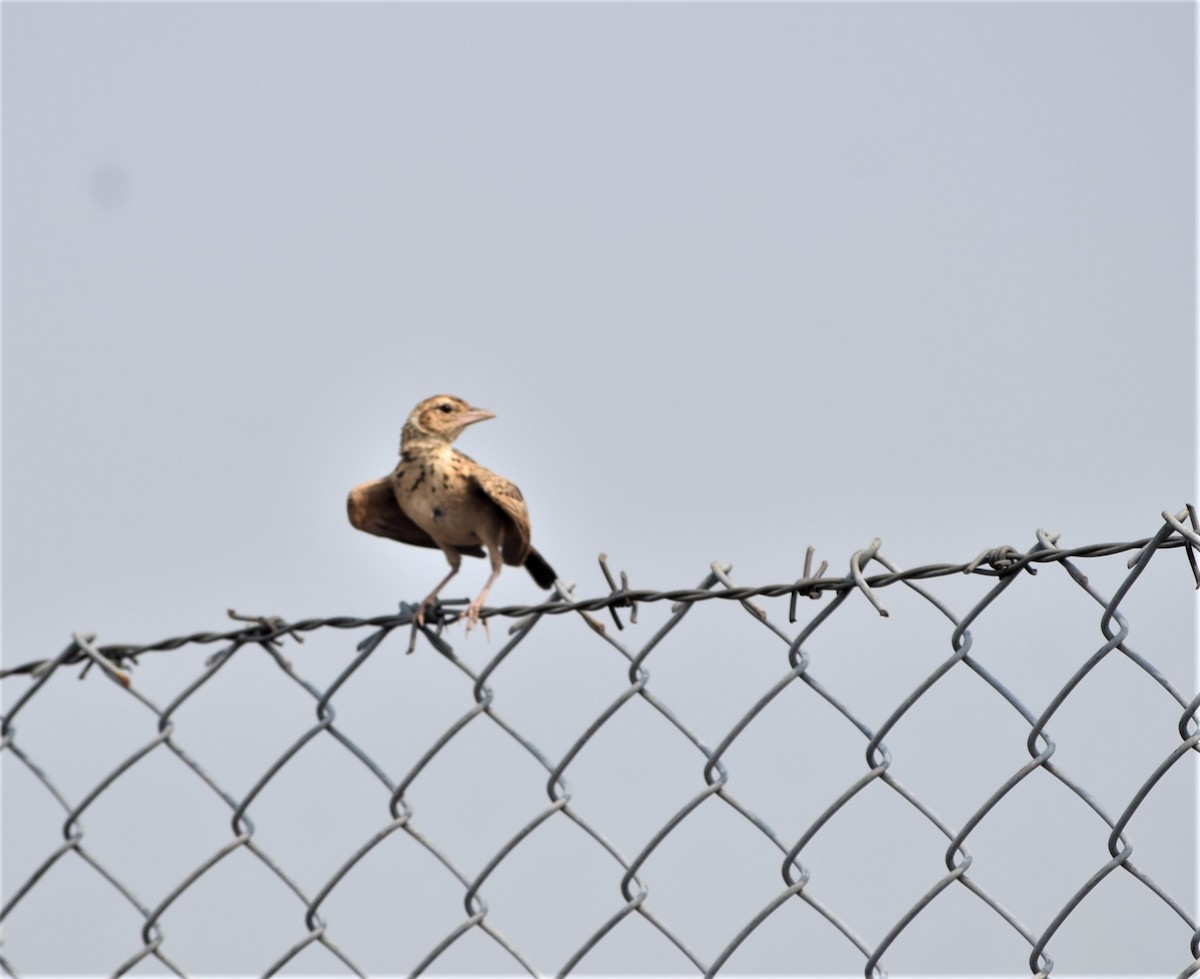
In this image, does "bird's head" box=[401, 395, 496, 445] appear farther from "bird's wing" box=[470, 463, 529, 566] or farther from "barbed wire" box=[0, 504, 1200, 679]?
"barbed wire" box=[0, 504, 1200, 679]

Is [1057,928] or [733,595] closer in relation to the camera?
[1057,928]

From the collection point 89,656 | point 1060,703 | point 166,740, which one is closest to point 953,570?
point 1060,703

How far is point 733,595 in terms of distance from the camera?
305 centimetres

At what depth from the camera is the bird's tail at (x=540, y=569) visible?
19.5ft

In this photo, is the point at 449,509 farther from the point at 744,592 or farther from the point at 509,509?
the point at 744,592

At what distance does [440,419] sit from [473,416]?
18 centimetres

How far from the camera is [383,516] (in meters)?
6.09

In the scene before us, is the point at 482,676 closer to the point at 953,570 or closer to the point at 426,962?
the point at 426,962

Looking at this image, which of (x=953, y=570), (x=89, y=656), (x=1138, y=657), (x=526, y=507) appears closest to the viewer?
(x=1138, y=657)

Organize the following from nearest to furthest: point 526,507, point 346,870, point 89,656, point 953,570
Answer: point 953,570 < point 346,870 < point 89,656 < point 526,507

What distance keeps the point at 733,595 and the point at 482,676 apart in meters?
0.57

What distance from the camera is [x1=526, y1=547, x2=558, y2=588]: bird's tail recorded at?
235 inches

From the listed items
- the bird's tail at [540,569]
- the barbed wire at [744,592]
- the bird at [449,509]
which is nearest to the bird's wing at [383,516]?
the bird at [449,509]

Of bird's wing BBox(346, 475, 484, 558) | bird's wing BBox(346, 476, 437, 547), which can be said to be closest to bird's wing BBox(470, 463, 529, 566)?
bird's wing BBox(346, 475, 484, 558)
